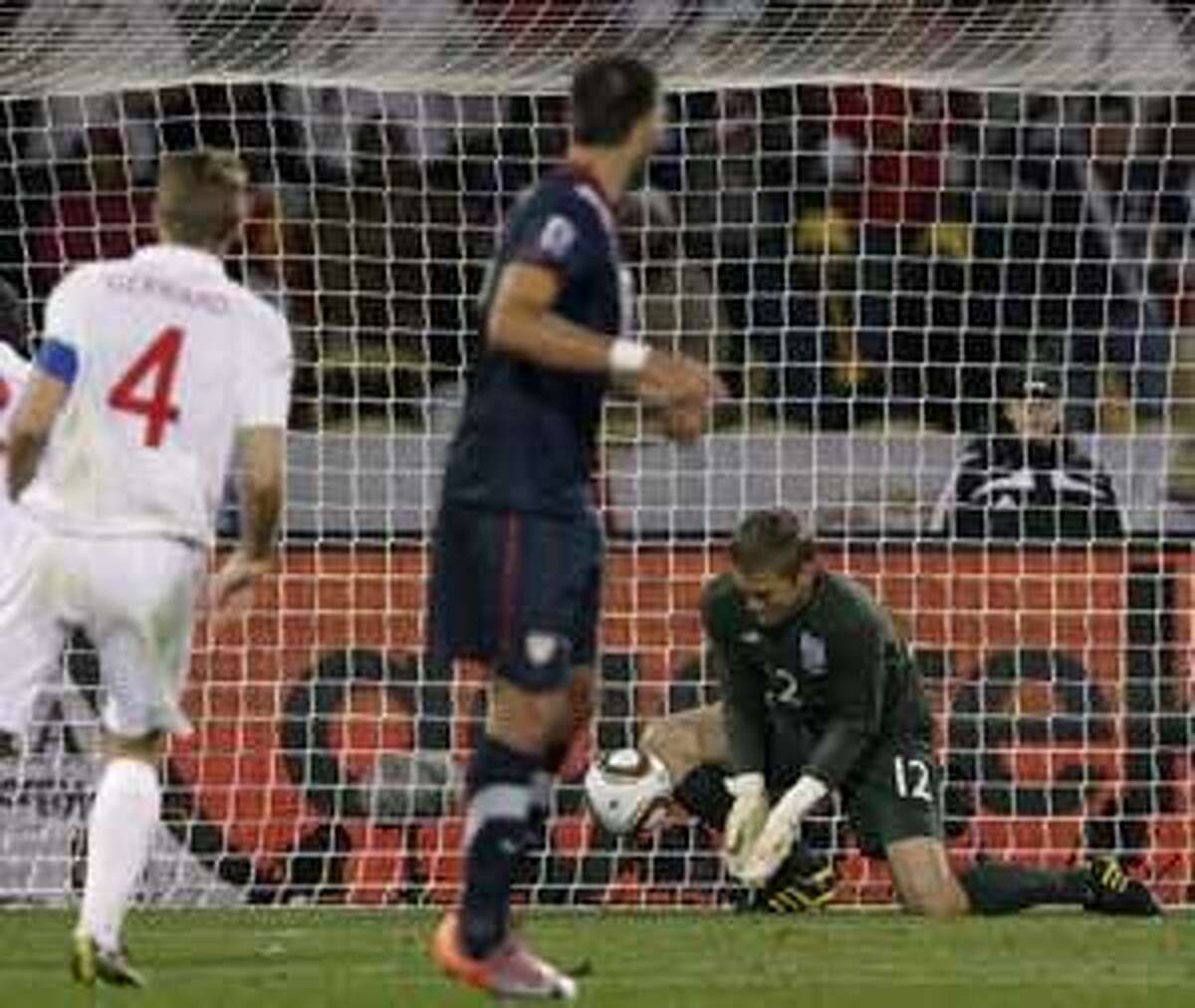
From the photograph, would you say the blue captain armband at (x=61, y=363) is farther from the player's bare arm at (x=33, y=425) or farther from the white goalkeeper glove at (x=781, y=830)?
the white goalkeeper glove at (x=781, y=830)

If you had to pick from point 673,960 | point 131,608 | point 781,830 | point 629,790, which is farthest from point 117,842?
point 629,790

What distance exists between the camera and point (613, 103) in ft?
28.6

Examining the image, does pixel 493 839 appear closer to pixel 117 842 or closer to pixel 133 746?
pixel 117 842

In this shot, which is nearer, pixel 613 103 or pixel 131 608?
pixel 613 103

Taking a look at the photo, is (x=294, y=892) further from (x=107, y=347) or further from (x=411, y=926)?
(x=107, y=347)

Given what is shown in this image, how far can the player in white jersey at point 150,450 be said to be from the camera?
9.31m

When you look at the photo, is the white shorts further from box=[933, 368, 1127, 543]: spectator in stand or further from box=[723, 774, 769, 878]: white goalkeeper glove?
box=[933, 368, 1127, 543]: spectator in stand

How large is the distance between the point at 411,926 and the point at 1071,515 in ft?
10.7

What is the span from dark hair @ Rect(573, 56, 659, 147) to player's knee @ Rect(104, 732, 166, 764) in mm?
1830

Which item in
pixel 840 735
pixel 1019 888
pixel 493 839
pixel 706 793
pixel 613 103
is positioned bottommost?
pixel 1019 888

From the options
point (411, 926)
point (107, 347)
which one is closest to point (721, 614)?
point (411, 926)

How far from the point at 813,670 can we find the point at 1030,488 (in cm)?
193

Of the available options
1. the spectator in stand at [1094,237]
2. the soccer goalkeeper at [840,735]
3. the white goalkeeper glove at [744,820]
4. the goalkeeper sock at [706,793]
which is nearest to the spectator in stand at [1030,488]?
the spectator in stand at [1094,237]

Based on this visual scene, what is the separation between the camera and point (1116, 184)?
16000 millimetres
